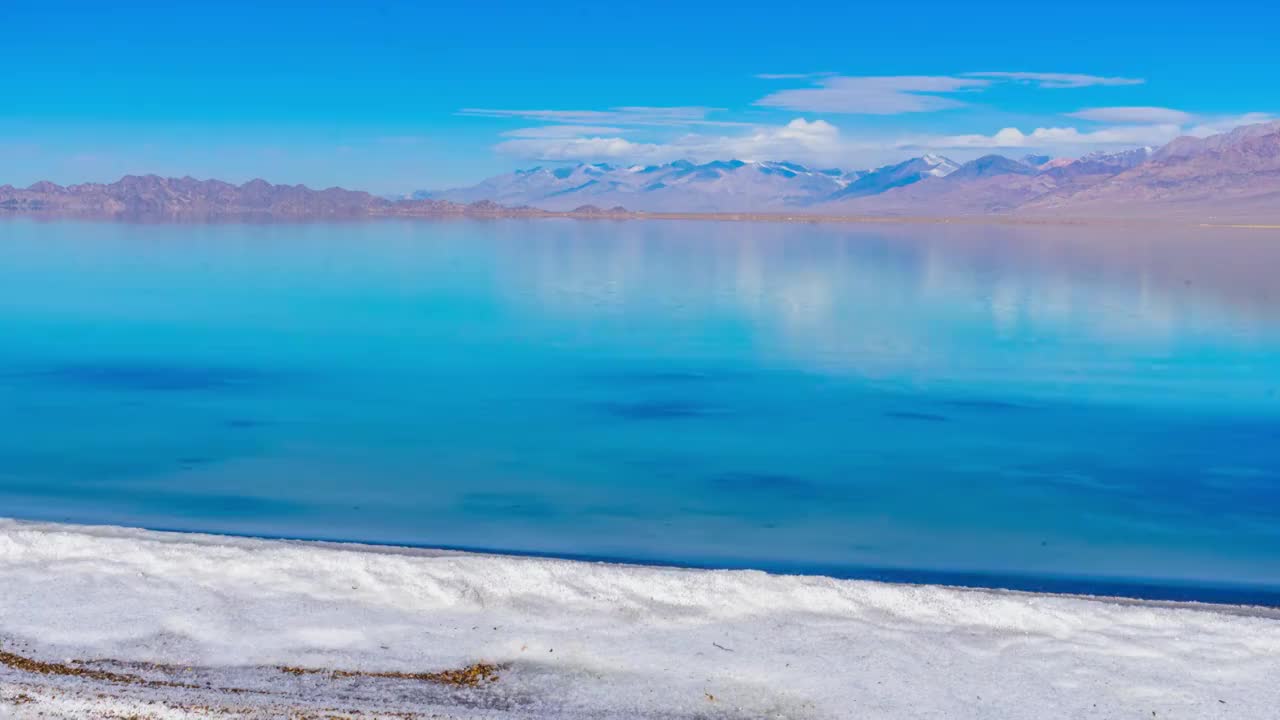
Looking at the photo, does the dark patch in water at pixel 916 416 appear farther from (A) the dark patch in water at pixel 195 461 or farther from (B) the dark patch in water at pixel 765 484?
(A) the dark patch in water at pixel 195 461

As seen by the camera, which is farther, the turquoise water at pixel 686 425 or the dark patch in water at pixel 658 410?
the dark patch in water at pixel 658 410

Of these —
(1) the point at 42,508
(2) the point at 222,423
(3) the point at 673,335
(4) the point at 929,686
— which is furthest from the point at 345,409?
(4) the point at 929,686

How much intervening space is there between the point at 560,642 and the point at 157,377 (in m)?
14.8

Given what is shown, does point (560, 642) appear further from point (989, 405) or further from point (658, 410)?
point (989, 405)

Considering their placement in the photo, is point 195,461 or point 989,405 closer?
point 195,461

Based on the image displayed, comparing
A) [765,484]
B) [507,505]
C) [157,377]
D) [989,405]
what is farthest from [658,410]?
[157,377]

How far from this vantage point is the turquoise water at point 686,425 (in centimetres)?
1099

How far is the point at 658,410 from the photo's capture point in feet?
56.5

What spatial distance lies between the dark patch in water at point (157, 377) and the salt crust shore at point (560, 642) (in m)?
10.5

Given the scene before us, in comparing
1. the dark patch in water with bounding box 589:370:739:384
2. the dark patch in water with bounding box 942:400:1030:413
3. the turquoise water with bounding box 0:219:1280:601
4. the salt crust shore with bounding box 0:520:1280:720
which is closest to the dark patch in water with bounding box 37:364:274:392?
the turquoise water with bounding box 0:219:1280:601

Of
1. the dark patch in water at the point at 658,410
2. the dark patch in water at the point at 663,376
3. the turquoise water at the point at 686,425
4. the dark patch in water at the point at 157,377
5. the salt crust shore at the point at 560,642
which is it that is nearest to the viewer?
the salt crust shore at the point at 560,642

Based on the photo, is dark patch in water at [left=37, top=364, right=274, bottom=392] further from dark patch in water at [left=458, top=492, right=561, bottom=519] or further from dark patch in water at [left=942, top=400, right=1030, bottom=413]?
dark patch in water at [left=942, top=400, right=1030, bottom=413]

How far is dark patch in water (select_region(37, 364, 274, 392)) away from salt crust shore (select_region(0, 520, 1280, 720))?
1047cm

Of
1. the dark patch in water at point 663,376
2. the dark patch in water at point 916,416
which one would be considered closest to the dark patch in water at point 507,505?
the dark patch in water at point 916,416
